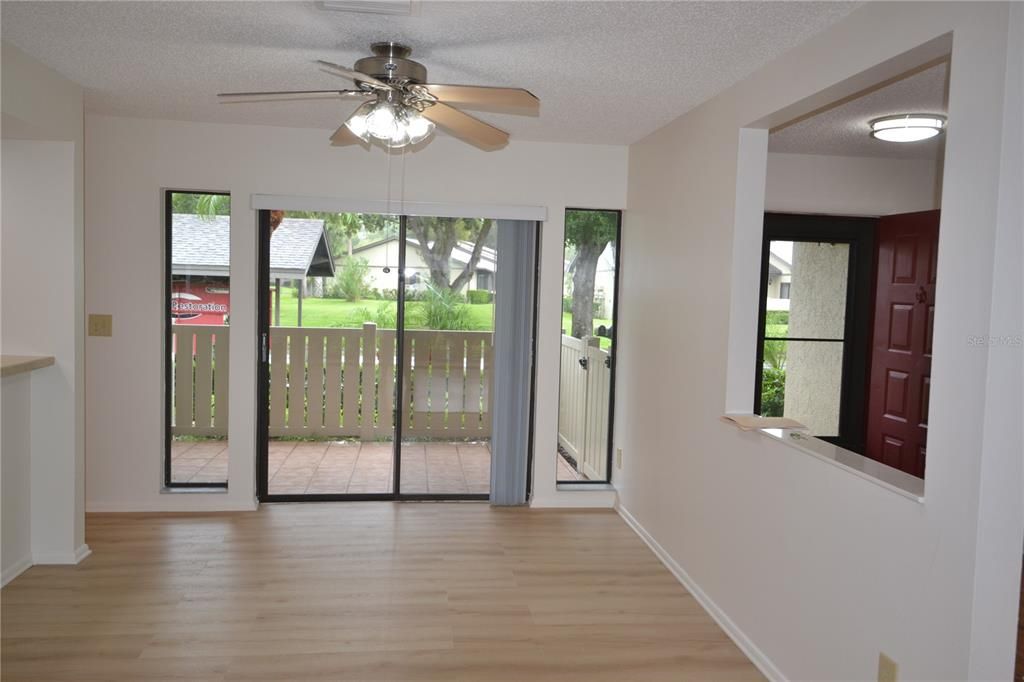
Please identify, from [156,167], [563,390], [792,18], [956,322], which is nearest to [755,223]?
[792,18]

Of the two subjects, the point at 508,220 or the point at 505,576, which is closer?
the point at 505,576

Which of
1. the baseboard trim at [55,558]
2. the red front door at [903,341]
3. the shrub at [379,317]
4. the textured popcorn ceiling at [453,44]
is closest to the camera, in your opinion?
the textured popcorn ceiling at [453,44]

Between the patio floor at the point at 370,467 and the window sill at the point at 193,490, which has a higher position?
the patio floor at the point at 370,467

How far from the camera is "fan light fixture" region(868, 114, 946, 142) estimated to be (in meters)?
3.76

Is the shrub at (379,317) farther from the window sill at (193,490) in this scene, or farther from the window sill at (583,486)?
the window sill at (583,486)

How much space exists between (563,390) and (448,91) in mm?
2873

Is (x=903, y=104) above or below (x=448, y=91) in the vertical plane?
above

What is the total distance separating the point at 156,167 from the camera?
14.6ft

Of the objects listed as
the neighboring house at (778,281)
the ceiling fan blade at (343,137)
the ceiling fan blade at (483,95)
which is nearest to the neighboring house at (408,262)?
the ceiling fan blade at (343,137)

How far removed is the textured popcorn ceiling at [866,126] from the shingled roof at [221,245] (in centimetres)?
278

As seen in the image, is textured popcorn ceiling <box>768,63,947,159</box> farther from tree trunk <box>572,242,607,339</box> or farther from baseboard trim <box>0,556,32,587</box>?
baseboard trim <box>0,556,32,587</box>

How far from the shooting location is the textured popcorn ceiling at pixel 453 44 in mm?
2574

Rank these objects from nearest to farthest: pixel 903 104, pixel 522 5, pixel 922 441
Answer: pixel 522 5
pixel 903 104
pixel 922 441

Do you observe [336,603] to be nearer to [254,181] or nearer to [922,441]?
[254,181]
